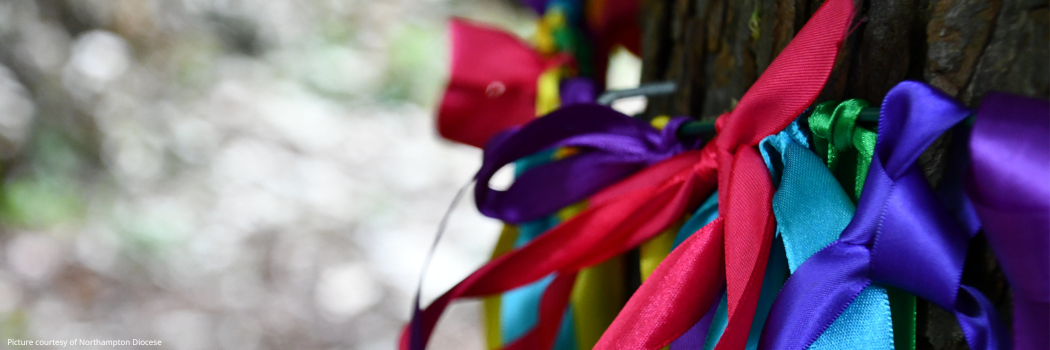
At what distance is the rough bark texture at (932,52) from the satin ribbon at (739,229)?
0.02 metres

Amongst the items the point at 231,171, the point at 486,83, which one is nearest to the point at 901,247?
the point at 486,83

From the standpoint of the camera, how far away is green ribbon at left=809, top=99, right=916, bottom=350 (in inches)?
8.1

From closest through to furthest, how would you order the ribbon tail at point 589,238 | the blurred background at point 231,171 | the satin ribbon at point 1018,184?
the satin ribbon at point 1018,184, the ribbon tail at point 589,238, the blurred background at point 231,171

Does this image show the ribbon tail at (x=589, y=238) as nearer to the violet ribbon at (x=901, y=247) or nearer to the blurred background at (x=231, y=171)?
the violet ribbon at (x=901, y=247)

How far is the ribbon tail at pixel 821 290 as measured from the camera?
193 mm

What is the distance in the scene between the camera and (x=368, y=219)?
1219 mm

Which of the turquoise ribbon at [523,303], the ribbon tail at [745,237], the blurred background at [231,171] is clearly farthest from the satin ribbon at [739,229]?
the blurred background at [231,171]

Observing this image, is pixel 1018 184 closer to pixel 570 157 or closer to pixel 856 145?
pixel 856 145

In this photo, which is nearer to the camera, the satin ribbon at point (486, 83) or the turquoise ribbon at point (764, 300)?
the turquoise ribbon at point (764, 300)

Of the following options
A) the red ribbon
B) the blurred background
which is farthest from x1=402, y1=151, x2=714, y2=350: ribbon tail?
the blurred background

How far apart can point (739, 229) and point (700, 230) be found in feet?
0.06

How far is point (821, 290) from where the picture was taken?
0.63 ft

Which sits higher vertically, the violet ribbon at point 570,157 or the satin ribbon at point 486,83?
the satin ribbon at point 486,83

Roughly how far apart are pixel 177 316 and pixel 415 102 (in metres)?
0.61
